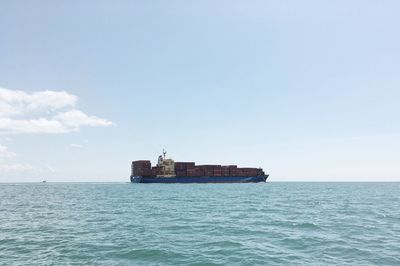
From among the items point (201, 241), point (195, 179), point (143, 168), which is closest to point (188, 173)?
point (195, 179)

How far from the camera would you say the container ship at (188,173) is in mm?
138413

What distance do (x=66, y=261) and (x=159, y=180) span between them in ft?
408

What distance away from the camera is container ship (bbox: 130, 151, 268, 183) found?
138413 millimetres

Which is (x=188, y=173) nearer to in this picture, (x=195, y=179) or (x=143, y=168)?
(x=195, y=179)

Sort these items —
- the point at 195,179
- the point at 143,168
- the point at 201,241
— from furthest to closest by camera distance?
the point at 195,179 → the point at 143,168 → the point at 201,241

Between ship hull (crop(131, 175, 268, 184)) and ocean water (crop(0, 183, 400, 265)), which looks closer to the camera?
ocean water (crop(0, 183, 400, 265))

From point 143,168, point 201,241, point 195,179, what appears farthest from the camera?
point 195,179

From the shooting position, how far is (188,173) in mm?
141250

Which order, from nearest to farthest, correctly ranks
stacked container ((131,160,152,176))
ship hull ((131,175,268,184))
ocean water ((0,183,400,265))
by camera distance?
ocean water ((0,183,400,265)), ship hull ((131,175,268,184)), stacked container ((131,160,152,176))

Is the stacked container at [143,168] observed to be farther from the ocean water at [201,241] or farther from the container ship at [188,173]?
the ocean water at [201,241]

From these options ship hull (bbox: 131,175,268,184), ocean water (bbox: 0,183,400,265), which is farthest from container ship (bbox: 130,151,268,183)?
ocean water (bbox: 0,183,400,265)

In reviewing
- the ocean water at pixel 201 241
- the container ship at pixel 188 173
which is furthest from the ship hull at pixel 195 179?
the ocean water at pixel 201 241

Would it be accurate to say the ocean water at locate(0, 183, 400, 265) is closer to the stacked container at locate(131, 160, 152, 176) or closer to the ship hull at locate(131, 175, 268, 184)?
the ship hull at locate(131, 175, 268, 184)

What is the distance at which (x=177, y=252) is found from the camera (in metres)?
16.2
